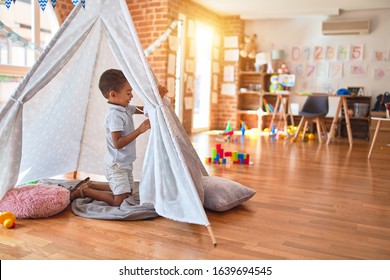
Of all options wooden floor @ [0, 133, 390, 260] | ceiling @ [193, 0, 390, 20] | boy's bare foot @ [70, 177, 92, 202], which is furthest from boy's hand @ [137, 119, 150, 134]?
ceiling @ [193, 0, 390, 20]

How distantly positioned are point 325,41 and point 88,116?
5.72 metres

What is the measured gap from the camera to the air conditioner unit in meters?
7.03

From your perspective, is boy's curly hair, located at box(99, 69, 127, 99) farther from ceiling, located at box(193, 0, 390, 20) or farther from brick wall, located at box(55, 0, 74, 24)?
ceiling, located at box(193, 0, 390, 20)

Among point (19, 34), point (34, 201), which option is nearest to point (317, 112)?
point (19, 34)

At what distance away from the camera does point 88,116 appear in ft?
9.78

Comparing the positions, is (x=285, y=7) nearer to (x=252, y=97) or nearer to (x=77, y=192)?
(x=252, y=97)

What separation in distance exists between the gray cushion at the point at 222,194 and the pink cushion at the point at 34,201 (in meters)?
0.82

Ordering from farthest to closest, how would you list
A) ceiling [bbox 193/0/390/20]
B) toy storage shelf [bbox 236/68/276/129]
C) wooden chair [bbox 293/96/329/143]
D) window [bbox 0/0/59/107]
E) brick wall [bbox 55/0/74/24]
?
toy storage shelf [bbox 236/68/276/129], ceiling [bbox 193/0/390/20], wooden chair [bbox 293/96/329/143], brick wall [bbox 55/0/74/24], window [bbox 0/0/59/107]

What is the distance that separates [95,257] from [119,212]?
56 cm

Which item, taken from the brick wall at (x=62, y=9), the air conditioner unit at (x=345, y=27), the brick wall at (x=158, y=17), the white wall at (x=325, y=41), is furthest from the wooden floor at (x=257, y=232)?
the air conditioner unit at (x=345, y=27)

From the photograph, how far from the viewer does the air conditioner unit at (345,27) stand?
Answer: 703 cm

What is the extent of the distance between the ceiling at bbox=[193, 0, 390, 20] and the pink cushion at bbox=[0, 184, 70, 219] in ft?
16.7
